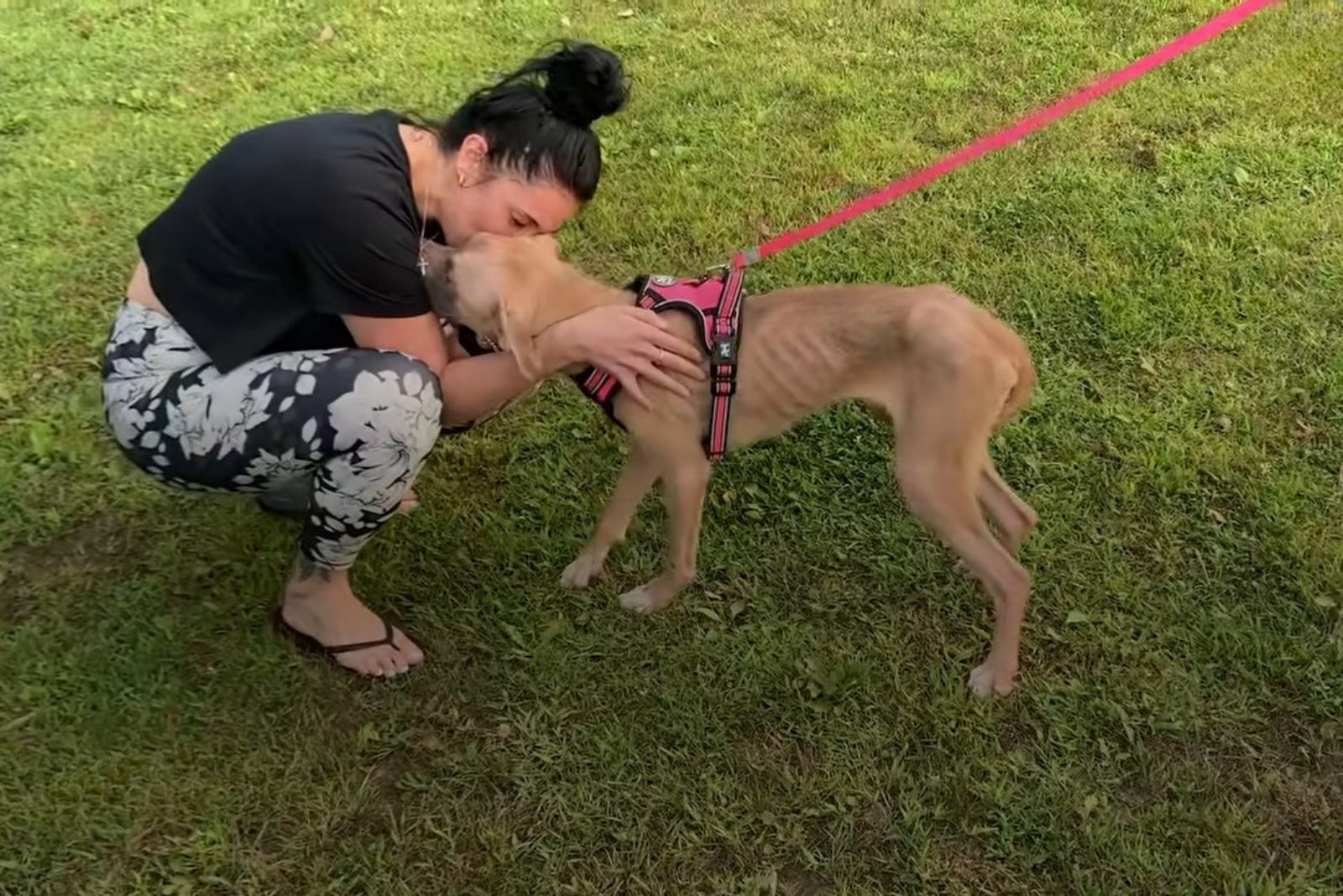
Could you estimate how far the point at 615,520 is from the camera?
10.9ft

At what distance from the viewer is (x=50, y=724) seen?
9.76ft

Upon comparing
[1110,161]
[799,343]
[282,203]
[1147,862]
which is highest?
[282,203]

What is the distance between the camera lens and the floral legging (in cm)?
263

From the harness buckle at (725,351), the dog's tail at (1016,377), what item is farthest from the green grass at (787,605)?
the harness buckle at (725,351)

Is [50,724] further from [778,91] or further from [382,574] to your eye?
[778,91]

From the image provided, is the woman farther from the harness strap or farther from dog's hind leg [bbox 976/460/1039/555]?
dog's hind leg [bbox 976/460/1039/555]

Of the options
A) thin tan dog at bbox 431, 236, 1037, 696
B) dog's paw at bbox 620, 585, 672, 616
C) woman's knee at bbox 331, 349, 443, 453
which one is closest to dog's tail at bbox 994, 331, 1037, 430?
thin tan dog at bbox 431, 236, 1037, 696

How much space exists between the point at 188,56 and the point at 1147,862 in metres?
6.13

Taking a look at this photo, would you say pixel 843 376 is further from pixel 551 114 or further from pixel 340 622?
pixel 340 622

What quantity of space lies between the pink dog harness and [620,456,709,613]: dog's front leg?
0.09 m

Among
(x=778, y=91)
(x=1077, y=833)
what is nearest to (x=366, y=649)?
(x=1077, y=833)

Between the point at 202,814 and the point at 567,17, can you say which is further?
the point at 567,17

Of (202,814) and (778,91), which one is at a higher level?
(778,91)

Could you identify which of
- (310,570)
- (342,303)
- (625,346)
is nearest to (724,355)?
(625,346)
